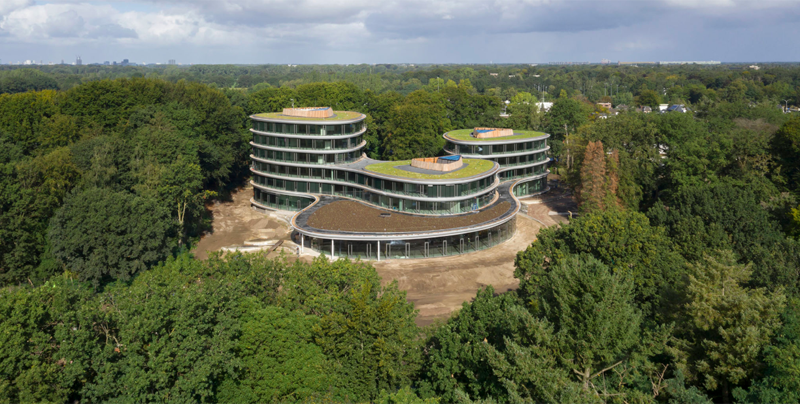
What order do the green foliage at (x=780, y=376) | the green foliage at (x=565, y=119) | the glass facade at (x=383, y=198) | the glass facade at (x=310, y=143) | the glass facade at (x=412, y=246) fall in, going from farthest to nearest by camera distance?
1. the green foliage at (x=565, y=119)
2. the glass facade at (x=310, y=143)
3. the glass facade at (x=383, y=198)
4. the glass facade at (x=412, y=246)
5. the green foliage at (x=780, y=376)

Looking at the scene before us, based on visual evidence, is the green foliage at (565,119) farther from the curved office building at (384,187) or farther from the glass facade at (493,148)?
the glass facade at (493,148)

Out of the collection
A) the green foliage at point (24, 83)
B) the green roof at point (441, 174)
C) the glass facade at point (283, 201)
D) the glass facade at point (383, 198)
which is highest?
the green foliage at point (24, 83)

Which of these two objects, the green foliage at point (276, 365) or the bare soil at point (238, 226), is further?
the bare soil at point (238, 226)

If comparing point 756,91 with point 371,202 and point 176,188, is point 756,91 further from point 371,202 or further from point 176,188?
point 176,188

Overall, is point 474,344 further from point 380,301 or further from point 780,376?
point 780,376

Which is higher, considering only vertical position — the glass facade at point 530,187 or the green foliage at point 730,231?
the green foliage at point 730,231

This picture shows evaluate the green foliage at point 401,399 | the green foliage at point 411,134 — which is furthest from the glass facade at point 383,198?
the green foliage at point 401,399
